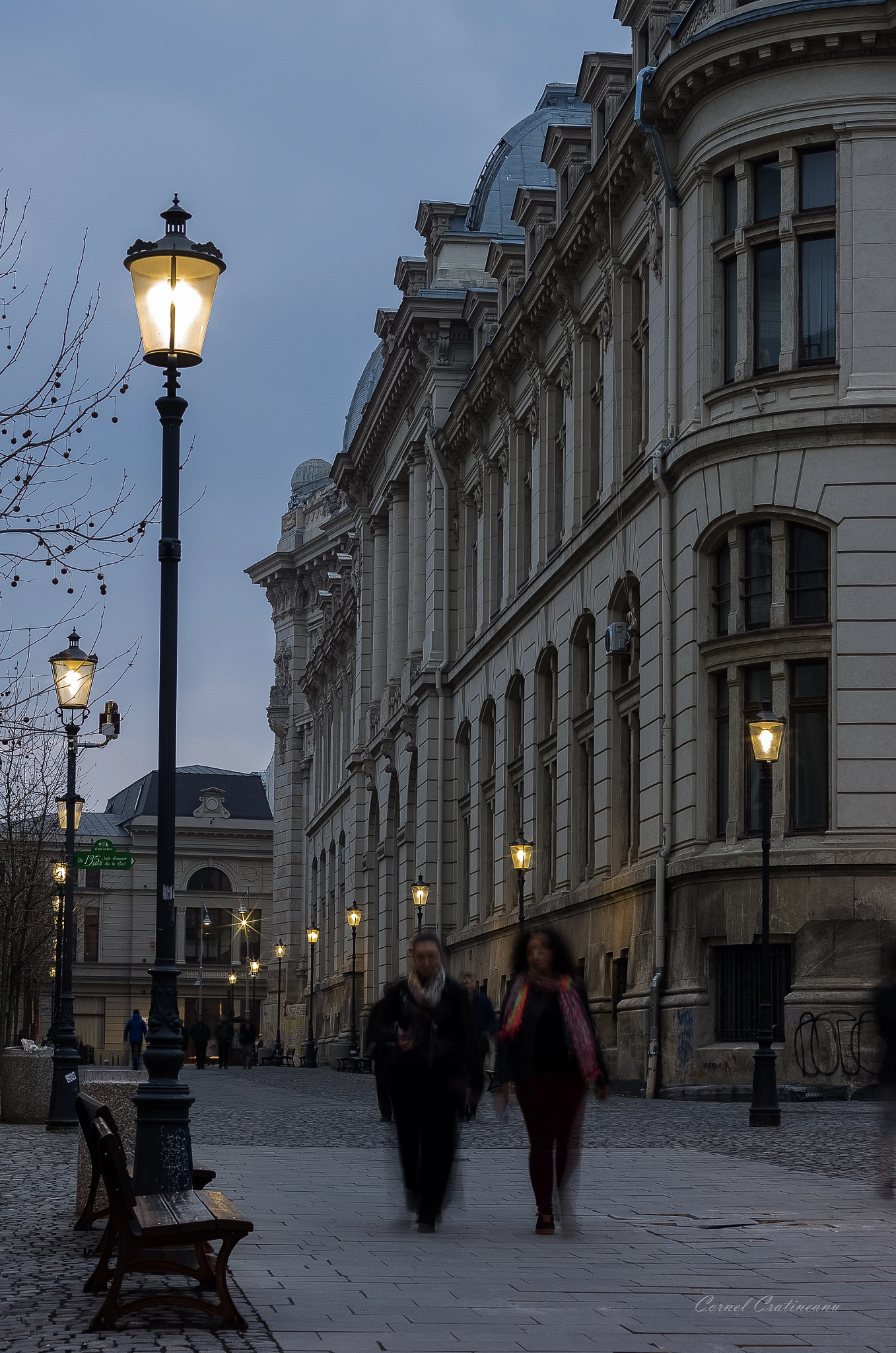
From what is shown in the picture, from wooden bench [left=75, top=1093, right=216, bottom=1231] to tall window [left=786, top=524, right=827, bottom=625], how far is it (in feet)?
67.3

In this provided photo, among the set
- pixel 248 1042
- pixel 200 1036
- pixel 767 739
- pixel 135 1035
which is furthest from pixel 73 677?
pixel 248 1042

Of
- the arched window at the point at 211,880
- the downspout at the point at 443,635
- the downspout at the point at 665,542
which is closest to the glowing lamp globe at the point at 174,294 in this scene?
the downspout at the point at 665,542

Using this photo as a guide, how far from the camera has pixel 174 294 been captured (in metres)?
12.2

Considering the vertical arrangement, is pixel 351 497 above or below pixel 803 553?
above

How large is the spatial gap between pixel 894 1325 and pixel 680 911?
23.8 metres

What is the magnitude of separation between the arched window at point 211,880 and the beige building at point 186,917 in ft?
0.13

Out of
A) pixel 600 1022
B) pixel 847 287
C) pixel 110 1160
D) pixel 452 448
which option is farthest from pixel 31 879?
pixel 110 1160

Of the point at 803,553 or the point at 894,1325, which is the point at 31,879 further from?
the point at 894,1325

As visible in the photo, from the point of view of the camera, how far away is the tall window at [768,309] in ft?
108

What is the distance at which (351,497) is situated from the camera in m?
77.2

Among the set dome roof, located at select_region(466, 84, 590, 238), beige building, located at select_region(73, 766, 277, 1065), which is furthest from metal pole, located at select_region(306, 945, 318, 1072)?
beige building, located at select_region(73, 766, 277, 1065)

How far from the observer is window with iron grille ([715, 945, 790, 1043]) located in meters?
31.2

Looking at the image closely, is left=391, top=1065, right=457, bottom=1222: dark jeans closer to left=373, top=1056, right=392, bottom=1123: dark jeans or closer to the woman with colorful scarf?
left=373, top=1056, right=392, bottom=1123: dark jeans

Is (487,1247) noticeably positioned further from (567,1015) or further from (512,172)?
(512,172)
